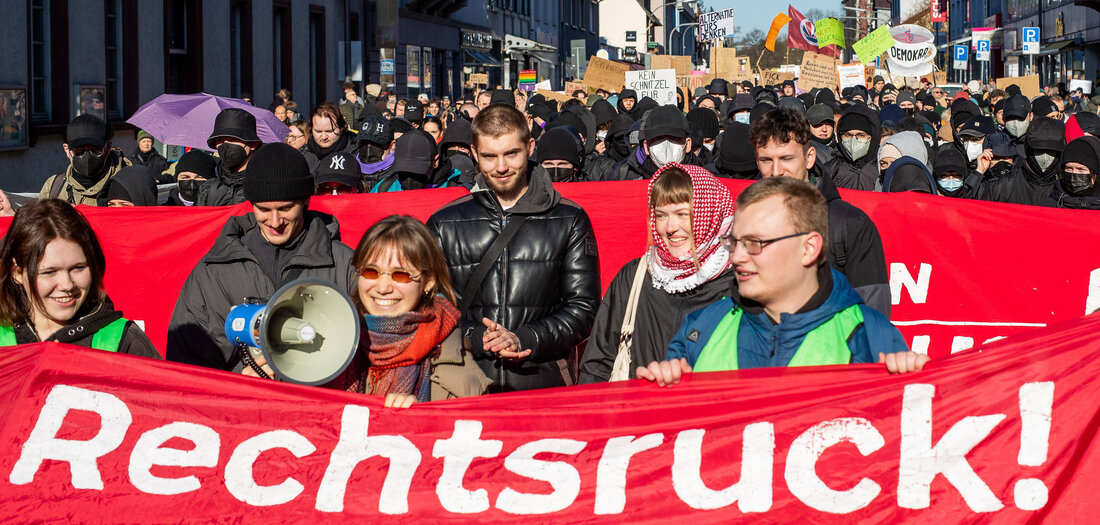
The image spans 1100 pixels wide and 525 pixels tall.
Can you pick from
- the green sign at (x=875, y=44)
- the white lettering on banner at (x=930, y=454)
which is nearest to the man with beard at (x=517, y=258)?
the white lettering on banner at (x=930, y=454)

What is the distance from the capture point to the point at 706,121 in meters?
11.8

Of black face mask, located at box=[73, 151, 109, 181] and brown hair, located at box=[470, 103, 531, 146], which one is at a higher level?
black face mask, located at box=[73, 151, 109, 181]

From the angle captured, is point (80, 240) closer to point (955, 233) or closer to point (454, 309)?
point (454, 309)

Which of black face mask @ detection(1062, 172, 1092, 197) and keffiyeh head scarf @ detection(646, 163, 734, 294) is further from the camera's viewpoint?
black face mask @ detection(1062, 172, 1092, 197)

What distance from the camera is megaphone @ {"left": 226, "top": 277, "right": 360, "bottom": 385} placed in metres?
3.47

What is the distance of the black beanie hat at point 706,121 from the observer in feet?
38.3

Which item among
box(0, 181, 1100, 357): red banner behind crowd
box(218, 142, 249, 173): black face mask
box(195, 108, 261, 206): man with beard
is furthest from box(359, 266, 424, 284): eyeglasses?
box(218, 142, 249, 173): black face mask

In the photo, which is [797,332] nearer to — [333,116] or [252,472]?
[252,472]

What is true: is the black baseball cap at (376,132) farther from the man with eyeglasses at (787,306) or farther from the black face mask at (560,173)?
the man with eyeglasses at (787,306)

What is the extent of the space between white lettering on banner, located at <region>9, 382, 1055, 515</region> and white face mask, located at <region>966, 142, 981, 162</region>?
9291mm

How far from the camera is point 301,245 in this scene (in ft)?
14.9

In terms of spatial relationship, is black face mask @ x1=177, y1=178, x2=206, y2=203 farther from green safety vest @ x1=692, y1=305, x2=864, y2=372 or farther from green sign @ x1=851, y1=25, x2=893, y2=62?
green sign @ x1=851, y1=25, x2=893, y2=62

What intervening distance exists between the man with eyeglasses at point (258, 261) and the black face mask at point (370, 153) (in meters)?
5.01

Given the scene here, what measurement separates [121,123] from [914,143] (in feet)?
52.3
